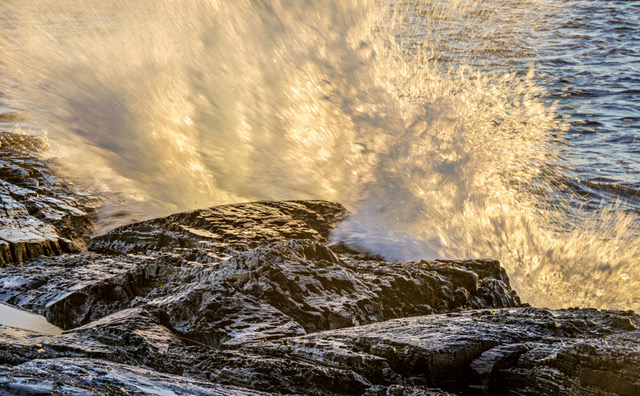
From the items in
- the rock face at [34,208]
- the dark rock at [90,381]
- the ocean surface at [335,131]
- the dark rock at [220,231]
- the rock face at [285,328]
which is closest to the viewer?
the dark rock at [90,381]

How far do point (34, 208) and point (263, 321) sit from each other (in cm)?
282

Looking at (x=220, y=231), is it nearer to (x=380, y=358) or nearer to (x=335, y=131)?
(x=380, y=358)

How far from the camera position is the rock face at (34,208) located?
4055 millimetres

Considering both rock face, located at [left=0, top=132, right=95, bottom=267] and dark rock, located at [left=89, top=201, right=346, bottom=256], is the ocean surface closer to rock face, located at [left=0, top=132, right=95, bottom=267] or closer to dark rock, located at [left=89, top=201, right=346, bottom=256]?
rock face, located at [left=0, top=132, right=95, bottom=267]

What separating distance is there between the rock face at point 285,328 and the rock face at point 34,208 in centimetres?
17

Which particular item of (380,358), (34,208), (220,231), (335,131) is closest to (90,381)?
(380,358)

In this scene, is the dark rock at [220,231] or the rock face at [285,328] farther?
the dark rock at [220,231]

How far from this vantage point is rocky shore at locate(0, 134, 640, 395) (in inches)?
86.5

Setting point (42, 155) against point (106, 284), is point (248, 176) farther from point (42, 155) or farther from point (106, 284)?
point (106, 284)

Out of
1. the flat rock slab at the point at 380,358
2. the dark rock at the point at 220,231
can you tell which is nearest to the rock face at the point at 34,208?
the dark rock at the point at 220,231

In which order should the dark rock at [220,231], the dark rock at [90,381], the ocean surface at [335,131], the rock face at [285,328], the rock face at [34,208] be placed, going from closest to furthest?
the dark rock at [90,381], the rock face at [285,328], the rock face at [34,208], the dark rock at [220,231], the ocean surface at [335,131]

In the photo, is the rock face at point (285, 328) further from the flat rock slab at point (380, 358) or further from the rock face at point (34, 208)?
the rock face at point (34, 208)

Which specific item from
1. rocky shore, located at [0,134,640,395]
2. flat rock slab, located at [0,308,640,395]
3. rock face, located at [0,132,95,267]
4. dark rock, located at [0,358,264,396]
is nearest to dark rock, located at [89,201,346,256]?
rocky shore, located at [0,134,640,395]

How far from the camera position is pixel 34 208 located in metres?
4.70
